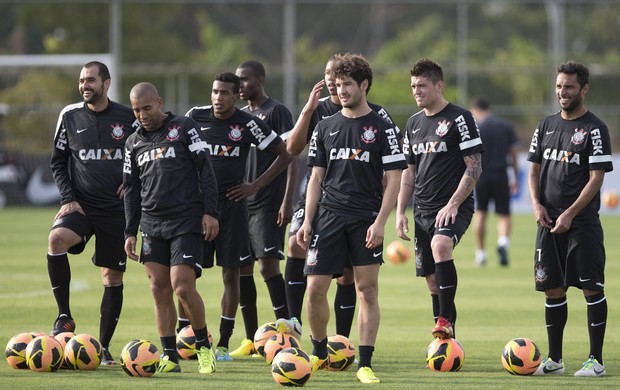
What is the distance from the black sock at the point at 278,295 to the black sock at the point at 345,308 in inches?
30.6

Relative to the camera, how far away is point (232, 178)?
34.3ft

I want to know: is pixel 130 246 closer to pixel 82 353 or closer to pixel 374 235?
pixel 82 353

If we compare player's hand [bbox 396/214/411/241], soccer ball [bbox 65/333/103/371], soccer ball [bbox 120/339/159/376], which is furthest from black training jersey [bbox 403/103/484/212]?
soccer ball [bbox 65/333/103/371]

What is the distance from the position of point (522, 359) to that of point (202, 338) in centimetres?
257

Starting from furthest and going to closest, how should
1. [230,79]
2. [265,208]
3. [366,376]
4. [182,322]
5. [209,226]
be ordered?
1. [265,208]
2. [182,322]
3. [230,79]
4. [209,226]
5. [366,376]

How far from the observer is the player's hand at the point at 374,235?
8867 millimetres

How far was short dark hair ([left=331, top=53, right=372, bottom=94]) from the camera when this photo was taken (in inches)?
354

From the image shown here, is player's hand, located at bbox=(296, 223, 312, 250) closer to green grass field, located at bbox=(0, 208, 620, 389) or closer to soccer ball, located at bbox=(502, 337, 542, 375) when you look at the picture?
green grass field, located at bbox=(0, 208, 620, 389)

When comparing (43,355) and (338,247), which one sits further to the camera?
(43,355)

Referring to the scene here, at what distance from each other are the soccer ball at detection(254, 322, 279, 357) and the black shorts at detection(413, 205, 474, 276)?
1412 millimetres

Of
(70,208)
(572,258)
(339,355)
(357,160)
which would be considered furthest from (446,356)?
(70,208)

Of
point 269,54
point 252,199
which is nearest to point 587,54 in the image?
point 269,54

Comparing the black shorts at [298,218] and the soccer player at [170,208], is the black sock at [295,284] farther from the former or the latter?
the soccer player at [170,208]

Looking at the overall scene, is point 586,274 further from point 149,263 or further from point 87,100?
point 87,100
